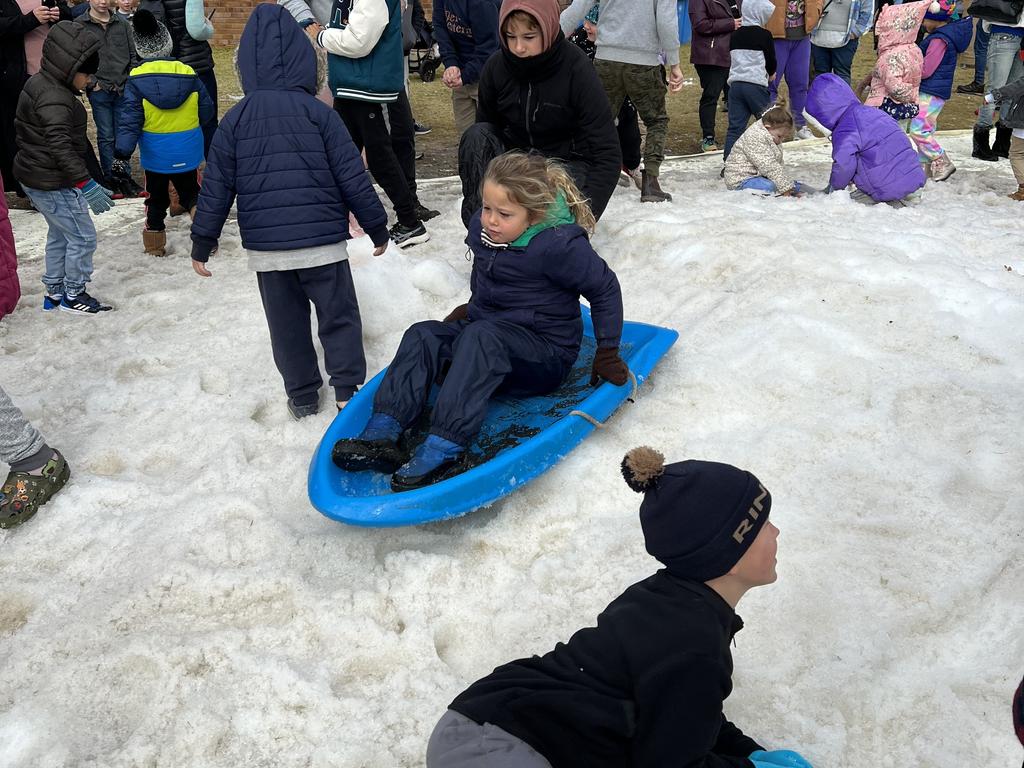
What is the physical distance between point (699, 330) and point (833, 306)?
623 mm

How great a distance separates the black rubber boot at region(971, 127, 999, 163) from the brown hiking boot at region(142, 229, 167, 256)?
6.70 metres

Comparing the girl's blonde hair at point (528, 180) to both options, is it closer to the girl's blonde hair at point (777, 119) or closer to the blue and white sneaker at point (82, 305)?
the blue and white sneaker at point (82, 305)

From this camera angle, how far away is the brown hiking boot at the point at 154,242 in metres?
5.61

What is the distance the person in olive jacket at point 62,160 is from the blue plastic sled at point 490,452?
2.33m

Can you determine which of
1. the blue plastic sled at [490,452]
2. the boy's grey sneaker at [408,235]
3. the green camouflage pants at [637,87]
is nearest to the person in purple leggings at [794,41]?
the green camouflage pants at [637,87]

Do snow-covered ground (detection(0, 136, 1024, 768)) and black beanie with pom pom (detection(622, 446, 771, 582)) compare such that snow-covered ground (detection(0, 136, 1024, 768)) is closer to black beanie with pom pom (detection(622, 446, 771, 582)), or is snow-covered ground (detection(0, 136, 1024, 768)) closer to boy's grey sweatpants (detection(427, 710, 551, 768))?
boy's grey sweatpants (detection(427, 710, 551, 768))

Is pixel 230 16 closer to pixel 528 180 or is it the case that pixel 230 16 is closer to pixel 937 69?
pixel 937 69

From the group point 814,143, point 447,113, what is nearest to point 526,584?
point 814,143

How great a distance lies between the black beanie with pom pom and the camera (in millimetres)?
1734

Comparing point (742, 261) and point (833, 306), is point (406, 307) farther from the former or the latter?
point (833, 306)

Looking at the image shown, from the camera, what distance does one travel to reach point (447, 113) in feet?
33.1

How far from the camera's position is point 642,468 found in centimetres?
173

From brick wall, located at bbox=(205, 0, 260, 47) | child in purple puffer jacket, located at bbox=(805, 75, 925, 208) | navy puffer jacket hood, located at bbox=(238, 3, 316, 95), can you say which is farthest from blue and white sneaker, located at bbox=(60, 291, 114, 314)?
brick wall, located at bbox=(205, 0, 260, 47)

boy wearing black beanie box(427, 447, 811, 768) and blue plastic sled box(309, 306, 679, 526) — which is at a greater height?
boy wearing black beanie box(427, 447, 811, 768)
